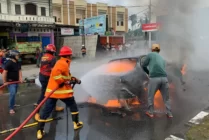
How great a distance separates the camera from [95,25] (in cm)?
2484

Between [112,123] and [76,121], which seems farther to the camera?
[112,123]

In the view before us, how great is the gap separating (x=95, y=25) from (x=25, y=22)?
308 inches

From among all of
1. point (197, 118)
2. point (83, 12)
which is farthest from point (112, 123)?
point (83, 12)

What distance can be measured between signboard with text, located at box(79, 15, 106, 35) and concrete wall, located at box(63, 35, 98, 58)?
171 cm

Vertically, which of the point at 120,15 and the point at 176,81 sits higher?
the point at 120,15

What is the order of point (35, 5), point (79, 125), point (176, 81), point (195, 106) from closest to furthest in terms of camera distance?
point (79, 125), point (195, 106), point (176, 81), point (35, 5)

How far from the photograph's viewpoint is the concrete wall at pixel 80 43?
74.6ft

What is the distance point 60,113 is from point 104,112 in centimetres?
108

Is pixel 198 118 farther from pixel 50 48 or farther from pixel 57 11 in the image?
pixel 57 11

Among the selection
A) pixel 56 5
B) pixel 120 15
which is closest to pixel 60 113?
pixel 56 5

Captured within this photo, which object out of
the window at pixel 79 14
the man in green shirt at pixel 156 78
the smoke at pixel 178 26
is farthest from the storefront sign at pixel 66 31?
the man in green shirt at pixel 156 78

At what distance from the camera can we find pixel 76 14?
30.6m

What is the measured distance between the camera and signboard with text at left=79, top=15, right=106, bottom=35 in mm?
24159

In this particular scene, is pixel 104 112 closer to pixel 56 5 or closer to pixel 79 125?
pixel 79 125
